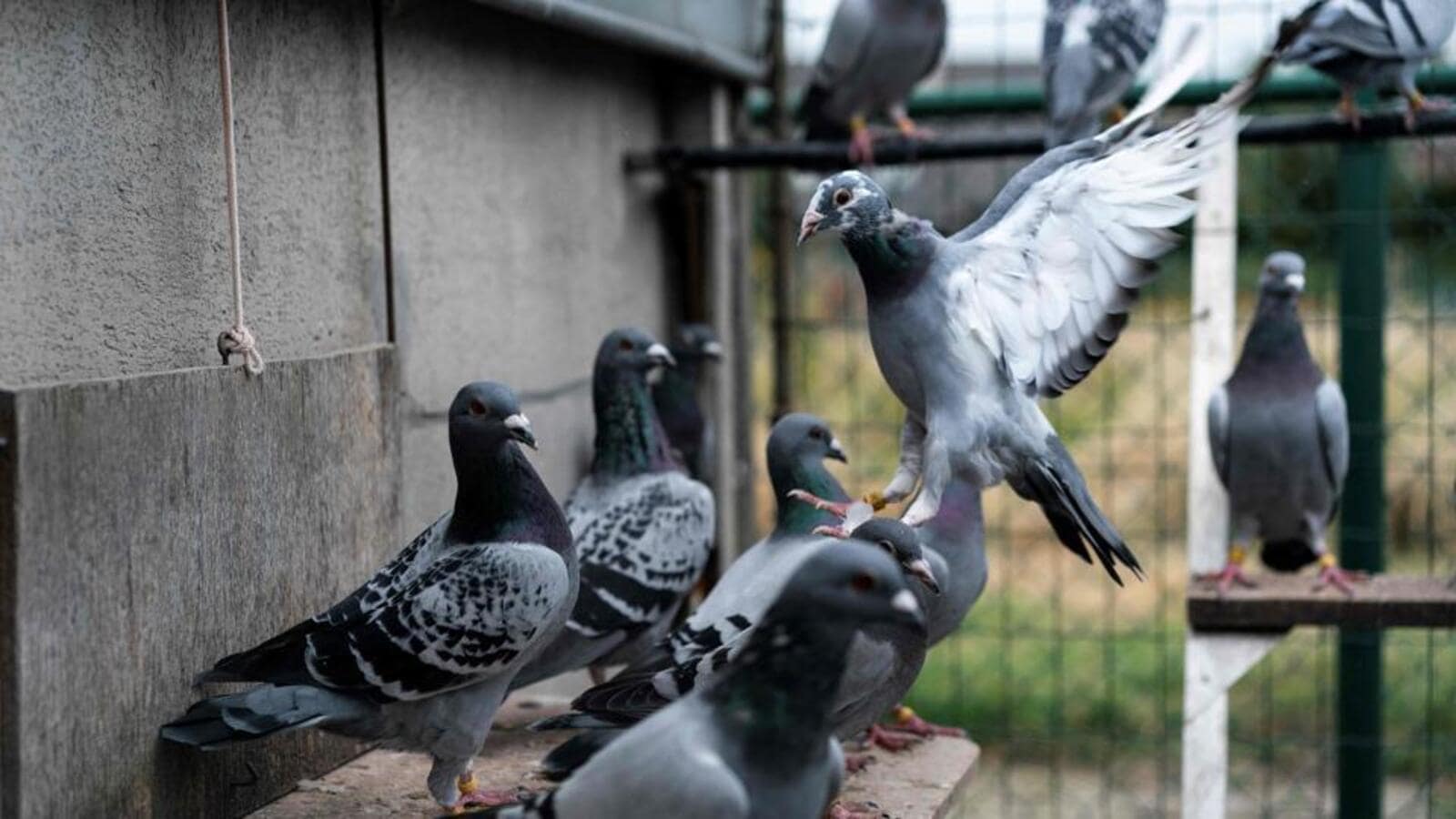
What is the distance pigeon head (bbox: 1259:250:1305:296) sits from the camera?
17.0 ft

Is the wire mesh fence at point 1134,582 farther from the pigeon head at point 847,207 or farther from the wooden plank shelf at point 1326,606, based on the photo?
the pigeon head at point 847,207

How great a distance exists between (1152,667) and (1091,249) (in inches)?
185

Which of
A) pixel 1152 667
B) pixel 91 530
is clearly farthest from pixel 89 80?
pixel 1152 667

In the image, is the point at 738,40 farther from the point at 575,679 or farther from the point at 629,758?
the point at 629,758

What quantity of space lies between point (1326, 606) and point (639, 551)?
190 centimetres

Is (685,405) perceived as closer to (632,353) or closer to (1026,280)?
(632,353)

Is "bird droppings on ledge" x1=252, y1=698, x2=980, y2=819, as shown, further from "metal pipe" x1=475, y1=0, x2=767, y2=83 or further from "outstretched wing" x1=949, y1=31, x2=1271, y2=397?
"metal pipe" x1=475, y1=0, x2=767, y2=83

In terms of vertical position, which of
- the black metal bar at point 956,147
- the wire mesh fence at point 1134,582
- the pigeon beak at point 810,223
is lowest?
the wire mesh fence at point 1134,582

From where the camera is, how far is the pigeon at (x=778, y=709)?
245 centimetres

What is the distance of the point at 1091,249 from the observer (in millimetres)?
3613

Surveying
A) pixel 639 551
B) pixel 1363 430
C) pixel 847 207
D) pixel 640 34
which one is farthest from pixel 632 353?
pixel 1363 430

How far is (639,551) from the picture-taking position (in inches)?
173

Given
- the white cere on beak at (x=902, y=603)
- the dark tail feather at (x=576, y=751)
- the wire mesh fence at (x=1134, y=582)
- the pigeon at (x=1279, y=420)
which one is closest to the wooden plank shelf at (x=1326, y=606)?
the pigeon at (x=1279, y=420)

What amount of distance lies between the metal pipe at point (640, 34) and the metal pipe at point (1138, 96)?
0.36m
